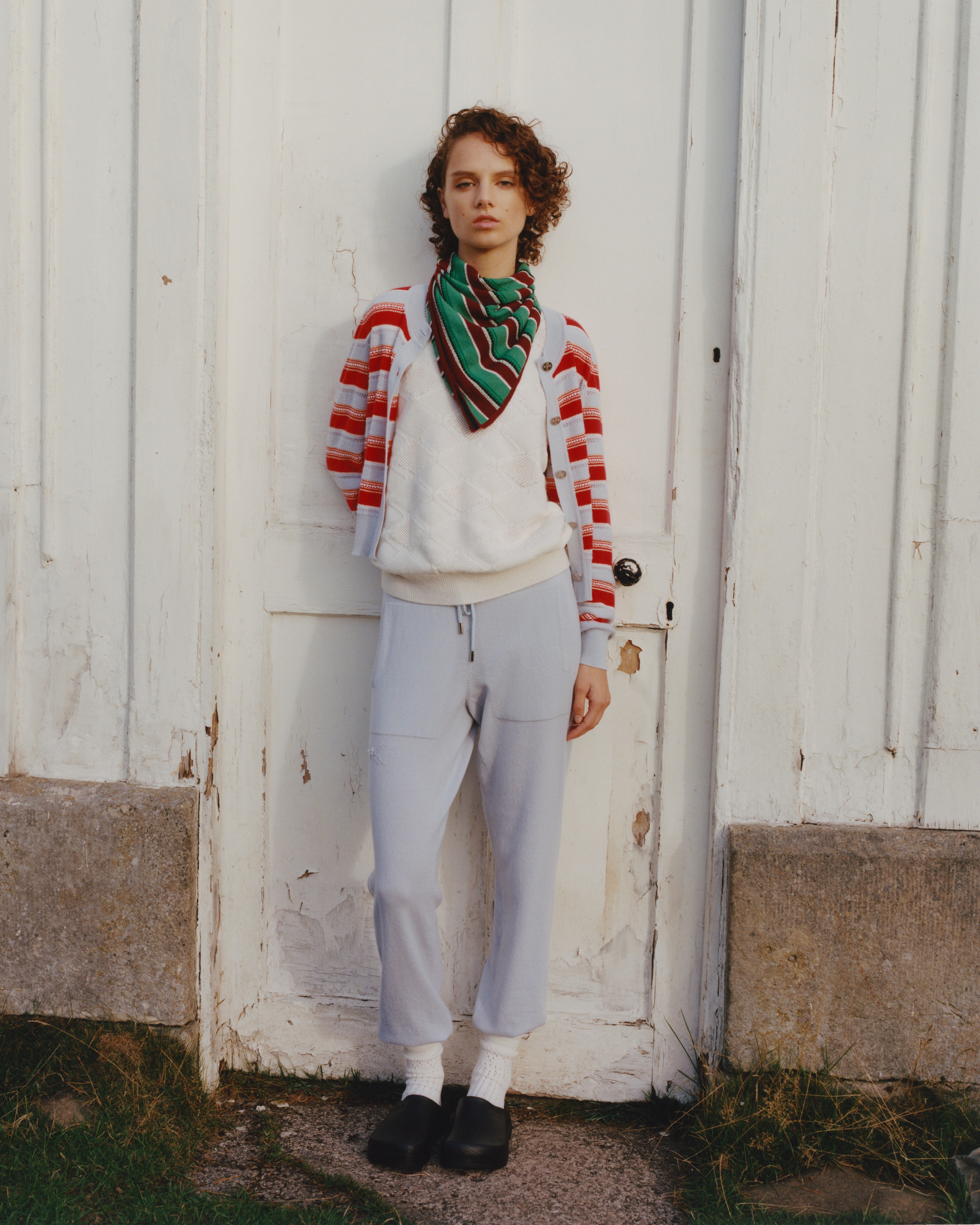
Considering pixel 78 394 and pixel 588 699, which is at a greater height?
pixel 78 394

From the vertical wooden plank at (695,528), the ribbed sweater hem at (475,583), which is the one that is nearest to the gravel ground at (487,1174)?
the vertical wooden plank at (695,528)

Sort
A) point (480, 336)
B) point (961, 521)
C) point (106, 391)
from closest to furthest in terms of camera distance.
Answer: point (480, 336) < point (961, 521) < point (106, 391)

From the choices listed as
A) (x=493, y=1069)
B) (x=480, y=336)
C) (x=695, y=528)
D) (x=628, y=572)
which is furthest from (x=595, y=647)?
(x=493, y=1069)

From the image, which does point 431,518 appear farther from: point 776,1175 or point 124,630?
point 776,1175

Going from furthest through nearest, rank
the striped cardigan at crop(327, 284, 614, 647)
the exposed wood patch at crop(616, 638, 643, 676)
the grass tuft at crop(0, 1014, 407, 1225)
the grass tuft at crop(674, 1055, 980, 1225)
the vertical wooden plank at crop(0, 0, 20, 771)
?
the exposed wood patch at crop(616, 638, 643, 676) → the vertical wooden plank at crop(0, 0, 20, 771) → the striped cardigan at crop(327, 284, 614, 647) → the grass tuft at crop(674, 1055, 980, 1225) → the grass tuft at crop(0, 1014, 407, 1225)

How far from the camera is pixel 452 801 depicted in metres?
2.39

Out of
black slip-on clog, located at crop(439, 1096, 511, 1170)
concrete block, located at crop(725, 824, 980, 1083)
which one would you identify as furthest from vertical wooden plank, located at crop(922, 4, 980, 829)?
black slip-on clog, located at crop(439, 1096, 511, 1170)

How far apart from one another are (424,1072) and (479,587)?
3.91 ft

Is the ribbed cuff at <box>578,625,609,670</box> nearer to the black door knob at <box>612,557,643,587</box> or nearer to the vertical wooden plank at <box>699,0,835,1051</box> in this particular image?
the black door knob at <box>612,557,643,587</box>

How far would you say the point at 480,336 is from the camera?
223 cm

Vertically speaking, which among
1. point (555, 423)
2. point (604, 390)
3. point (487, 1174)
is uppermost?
point (604, 390)

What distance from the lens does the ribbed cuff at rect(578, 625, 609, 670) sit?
235 centimetres

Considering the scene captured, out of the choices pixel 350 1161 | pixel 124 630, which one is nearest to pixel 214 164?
pixel 124 630

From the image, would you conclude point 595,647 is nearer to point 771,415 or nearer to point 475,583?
point 475,583
